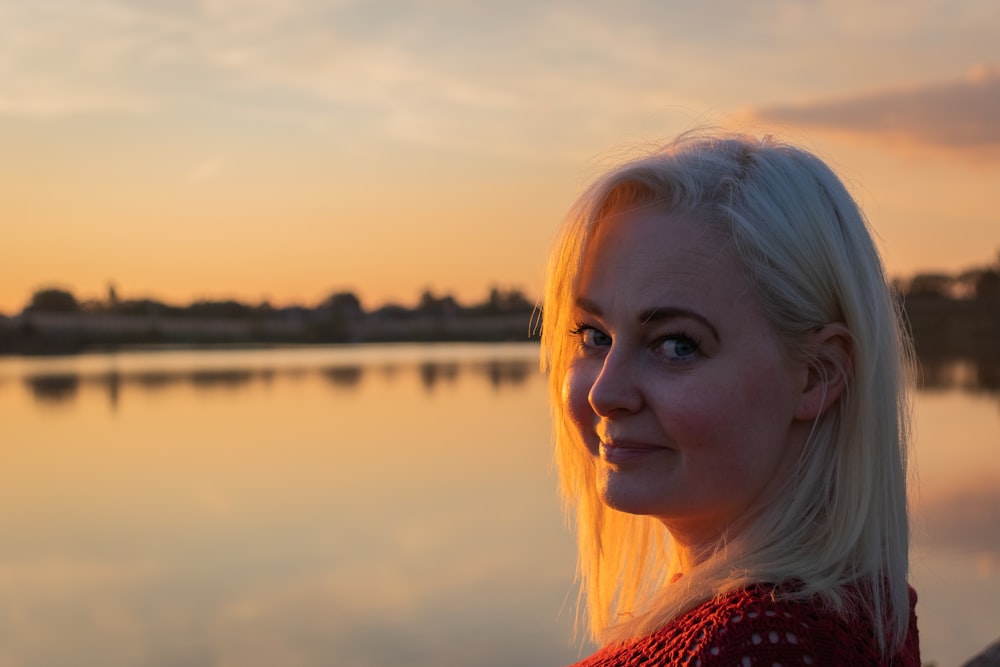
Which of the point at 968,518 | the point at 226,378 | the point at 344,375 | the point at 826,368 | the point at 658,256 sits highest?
the point at 658,256

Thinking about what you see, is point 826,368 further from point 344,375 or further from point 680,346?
point 344,375

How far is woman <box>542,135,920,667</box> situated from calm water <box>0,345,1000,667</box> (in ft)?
4.04

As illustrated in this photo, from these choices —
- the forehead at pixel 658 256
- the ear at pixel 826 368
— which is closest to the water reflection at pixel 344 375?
the forehead at pixel 658 256

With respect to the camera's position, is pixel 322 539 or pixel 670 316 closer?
pixel 670 316

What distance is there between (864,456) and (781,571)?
7.5 inches

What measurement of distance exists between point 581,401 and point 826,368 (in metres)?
0.34

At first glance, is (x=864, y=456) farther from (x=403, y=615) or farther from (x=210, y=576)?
(x=210, y=576)

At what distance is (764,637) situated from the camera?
3.28 ft

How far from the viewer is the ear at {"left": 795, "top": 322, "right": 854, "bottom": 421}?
1147 millimetres

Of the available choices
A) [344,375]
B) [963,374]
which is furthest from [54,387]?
[963,374]

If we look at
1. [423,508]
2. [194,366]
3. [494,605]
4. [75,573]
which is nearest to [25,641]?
[75,573]

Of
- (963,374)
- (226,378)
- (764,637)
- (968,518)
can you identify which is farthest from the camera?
(963,374)

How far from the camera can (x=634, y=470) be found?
122 centimetres

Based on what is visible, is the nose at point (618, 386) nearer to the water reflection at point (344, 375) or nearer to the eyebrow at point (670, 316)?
the eyebrow at point (670, 316)
